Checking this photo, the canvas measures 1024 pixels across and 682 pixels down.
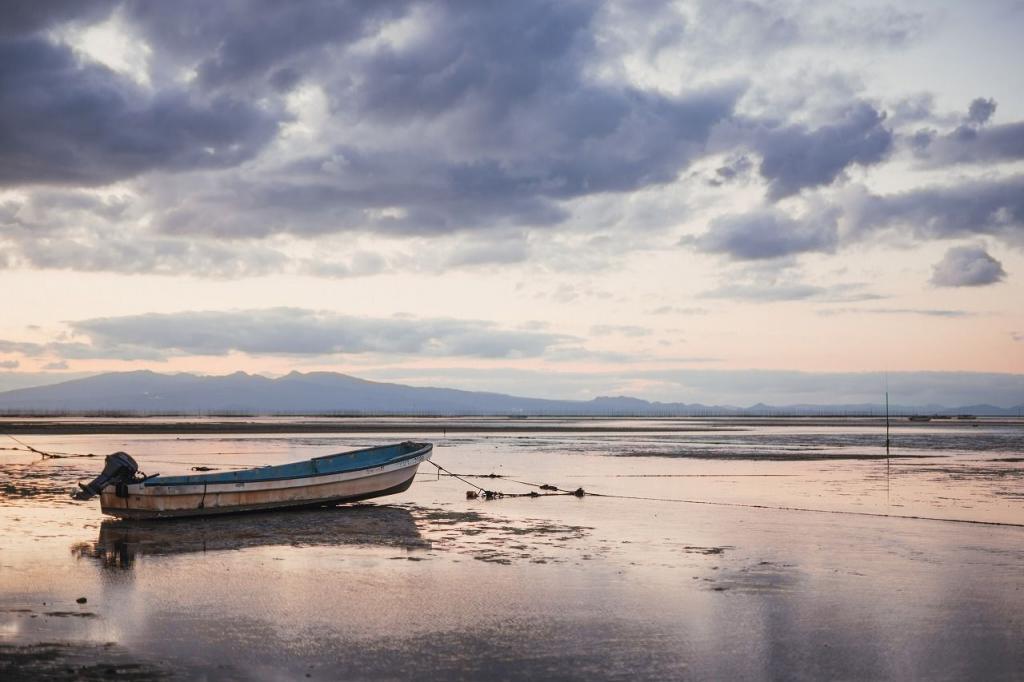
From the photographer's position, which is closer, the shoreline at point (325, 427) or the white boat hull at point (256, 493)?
the white boat hull at point (256, 493)

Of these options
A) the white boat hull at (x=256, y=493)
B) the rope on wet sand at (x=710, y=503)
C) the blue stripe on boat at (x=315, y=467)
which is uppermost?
the blue stripe on boat at (x=315, y=467)

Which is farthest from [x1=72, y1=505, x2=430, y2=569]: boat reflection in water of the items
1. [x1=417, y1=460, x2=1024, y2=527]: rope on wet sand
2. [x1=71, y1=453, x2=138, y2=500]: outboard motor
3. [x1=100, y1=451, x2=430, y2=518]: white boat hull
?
[x1=417, y1=460, x2=1024, y2=527]: rope on wet sand

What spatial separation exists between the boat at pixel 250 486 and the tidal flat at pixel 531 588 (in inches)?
19.5

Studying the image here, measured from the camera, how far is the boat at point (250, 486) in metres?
24.5

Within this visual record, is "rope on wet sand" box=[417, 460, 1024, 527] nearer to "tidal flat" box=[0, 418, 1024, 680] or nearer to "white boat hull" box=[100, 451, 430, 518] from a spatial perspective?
"tidal flat" box=[0, 418, 1024, 680]

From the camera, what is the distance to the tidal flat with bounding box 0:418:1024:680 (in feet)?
37.4

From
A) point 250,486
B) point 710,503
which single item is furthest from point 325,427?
point 710,503

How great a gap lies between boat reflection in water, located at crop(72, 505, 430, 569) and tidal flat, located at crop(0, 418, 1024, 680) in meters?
0.11

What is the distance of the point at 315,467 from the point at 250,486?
280 cm

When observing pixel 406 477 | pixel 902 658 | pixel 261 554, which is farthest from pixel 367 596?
pixel 406 477

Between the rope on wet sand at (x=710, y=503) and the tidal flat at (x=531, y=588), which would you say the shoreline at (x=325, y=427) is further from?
the tidal flat at (x=531, y=588)

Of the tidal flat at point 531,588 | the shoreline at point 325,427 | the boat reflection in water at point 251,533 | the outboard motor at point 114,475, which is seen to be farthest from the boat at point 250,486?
the shoreline at point 325,427

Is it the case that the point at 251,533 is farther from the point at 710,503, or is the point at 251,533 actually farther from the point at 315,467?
the point at 710,503

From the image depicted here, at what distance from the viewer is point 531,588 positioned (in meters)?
15.8
